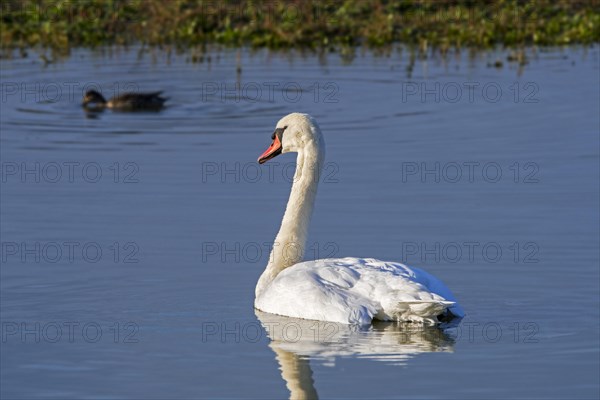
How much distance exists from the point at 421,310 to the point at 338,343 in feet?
1.85

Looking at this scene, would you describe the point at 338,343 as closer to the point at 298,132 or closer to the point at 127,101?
the point at 298,132

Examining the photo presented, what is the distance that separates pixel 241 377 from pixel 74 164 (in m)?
6.67

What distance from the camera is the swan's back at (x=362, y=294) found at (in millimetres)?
8797

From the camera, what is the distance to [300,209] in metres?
10.2

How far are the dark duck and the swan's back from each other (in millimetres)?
8983

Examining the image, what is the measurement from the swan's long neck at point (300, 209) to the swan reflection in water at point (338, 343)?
2.92 feet

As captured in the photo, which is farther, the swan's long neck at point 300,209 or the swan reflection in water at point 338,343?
the swan's long neck at point 300,209

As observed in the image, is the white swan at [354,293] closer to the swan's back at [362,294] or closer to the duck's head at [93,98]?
the swan's back at [362,294]

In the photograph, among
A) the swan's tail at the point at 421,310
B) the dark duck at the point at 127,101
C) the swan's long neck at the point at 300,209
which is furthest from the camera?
the dark duck at the point at 127,101

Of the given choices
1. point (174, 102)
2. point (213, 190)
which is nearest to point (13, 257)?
point (213, 190)

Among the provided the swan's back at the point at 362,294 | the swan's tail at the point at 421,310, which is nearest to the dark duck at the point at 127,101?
the swan's back at the point at 362,294

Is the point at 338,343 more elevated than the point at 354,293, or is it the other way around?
the point at 354,293

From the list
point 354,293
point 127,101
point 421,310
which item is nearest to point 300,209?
point 354,293

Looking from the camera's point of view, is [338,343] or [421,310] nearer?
[338,343]
